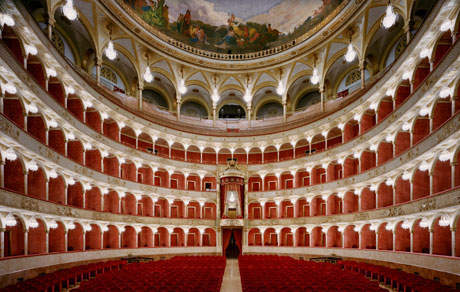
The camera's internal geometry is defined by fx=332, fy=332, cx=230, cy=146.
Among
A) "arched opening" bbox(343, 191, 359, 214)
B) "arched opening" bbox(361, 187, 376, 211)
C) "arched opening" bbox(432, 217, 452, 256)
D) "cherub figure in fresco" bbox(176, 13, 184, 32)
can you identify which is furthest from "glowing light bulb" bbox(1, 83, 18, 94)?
"arched opening" bbox(343, 191, 359, 214)

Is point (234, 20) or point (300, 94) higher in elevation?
point (234, 20)

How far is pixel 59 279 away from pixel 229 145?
26656 millimetres

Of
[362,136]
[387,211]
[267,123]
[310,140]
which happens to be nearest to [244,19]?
[267,123]

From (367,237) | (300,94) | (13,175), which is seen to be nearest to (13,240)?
(13,175)

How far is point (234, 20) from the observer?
125ft

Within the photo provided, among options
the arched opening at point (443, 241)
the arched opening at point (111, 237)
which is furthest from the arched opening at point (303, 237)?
the arched opening at point (111, 237)

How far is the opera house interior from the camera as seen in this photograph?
52.7 feet

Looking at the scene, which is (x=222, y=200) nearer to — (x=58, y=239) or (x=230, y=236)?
(x=230, y=236)

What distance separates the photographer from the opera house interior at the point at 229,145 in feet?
52.7

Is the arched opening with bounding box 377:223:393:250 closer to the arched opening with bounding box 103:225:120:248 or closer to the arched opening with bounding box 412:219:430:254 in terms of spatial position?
the arched opening with bounding box 412:219:430:254

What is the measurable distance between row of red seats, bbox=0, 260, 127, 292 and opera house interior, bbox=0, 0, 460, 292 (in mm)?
192

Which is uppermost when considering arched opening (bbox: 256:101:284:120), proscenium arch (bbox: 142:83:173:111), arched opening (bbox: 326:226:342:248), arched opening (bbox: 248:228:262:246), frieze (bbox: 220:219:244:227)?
proscenium arch (bbox: 142:83:173:111)

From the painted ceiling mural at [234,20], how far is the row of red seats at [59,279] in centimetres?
2404

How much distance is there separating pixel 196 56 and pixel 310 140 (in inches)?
625
